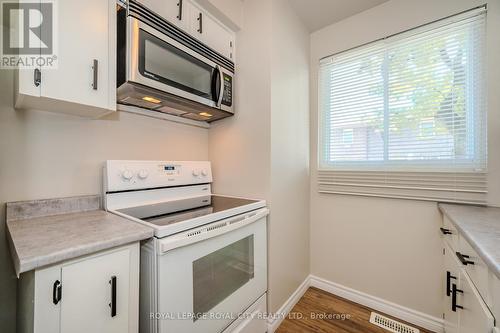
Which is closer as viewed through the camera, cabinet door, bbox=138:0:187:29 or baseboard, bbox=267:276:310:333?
cabinet door, bbox=138:0:187:29

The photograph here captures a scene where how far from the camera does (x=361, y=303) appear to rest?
71.4 inches

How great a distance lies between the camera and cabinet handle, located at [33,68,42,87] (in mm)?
835

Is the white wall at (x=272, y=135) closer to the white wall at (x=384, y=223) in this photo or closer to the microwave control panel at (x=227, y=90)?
the microwave control panel at (x=227, y=90)

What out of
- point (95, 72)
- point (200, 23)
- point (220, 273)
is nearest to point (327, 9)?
point (200, 23)

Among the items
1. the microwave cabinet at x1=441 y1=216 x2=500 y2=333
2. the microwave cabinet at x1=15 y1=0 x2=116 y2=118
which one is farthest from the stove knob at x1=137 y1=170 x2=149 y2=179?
the microwave cabinet at x1=441 y1=216 x2=500 y2=333

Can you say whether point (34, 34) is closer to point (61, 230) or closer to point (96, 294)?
point (61, 230)

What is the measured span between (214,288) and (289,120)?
4.45 ft

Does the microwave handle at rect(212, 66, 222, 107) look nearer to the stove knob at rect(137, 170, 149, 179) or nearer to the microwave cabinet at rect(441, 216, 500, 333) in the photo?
the stove knob at rect(137, 170, 149, 179)

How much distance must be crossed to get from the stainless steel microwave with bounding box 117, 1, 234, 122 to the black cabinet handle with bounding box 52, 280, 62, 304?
0.91 m

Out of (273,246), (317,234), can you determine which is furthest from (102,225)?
(317,234)

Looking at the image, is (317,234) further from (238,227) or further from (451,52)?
(451,52)

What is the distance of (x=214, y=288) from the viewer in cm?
112

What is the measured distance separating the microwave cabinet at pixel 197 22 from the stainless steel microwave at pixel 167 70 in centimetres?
8

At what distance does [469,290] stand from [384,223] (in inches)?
33.9
